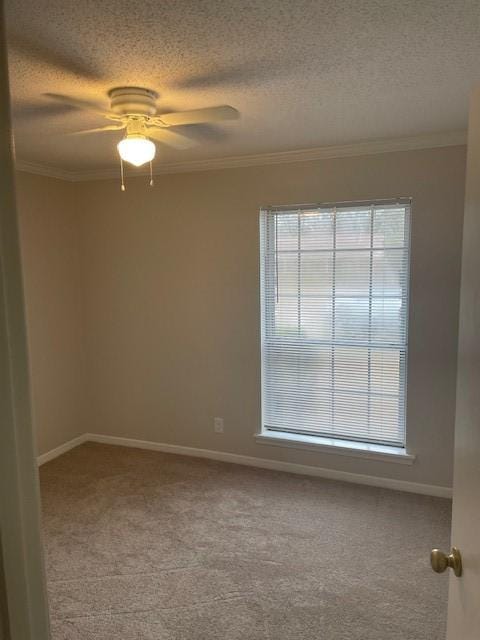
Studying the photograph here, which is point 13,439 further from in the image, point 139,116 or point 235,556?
point 235,556

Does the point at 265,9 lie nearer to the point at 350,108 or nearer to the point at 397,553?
the point at 350,108

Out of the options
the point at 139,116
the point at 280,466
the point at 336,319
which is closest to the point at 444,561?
the point at 139,116

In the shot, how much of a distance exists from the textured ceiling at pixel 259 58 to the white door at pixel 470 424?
676 mm

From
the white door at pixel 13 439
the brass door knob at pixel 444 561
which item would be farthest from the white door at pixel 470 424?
the white door at pixel 13 439

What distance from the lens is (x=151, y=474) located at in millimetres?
3604

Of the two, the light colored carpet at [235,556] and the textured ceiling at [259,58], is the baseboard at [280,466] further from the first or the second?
the textured ceiling at [259,58]

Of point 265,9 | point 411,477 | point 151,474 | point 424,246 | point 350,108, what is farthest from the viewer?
point 151,474

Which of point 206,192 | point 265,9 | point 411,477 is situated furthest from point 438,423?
point 265,9

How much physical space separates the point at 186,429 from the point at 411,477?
181 centimetres

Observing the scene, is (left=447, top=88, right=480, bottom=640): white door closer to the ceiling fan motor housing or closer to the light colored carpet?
the light colored carpet

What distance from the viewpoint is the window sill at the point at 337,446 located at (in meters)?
3.29

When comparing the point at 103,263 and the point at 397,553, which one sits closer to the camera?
the point at 397,553

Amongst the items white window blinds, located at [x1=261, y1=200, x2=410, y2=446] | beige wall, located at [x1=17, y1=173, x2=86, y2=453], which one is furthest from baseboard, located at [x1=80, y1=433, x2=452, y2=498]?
Result: beige wall, located at [x1=17, y1=173, x2=86, y2=453]

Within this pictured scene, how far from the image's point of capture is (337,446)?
135 inches
